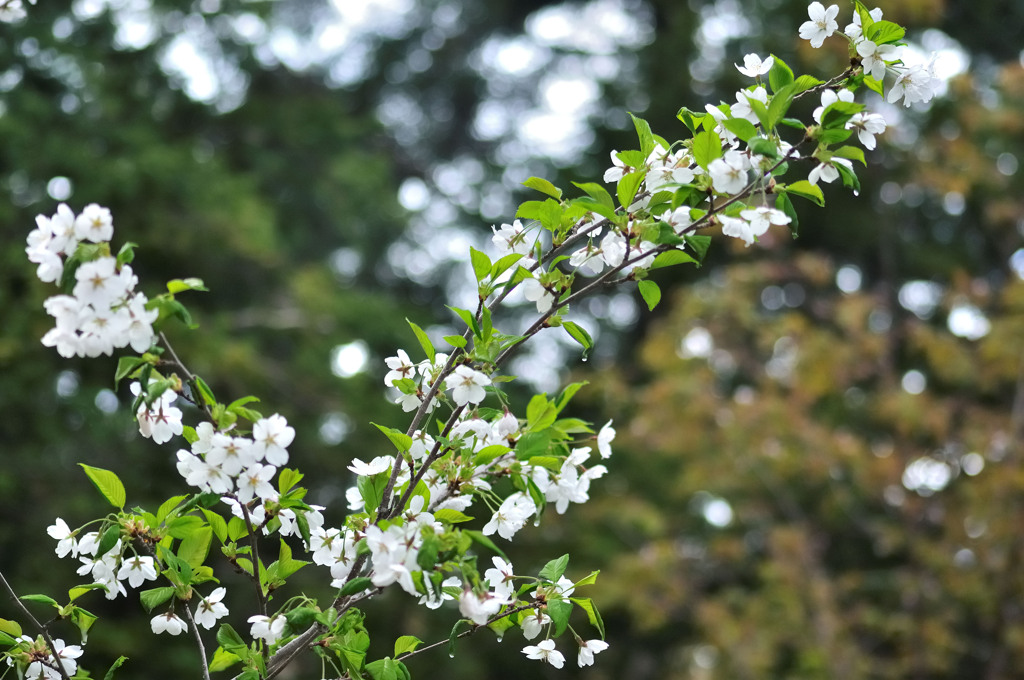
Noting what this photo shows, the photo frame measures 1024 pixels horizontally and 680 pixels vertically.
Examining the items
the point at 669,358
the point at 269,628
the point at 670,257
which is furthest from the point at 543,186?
the point at 669,358

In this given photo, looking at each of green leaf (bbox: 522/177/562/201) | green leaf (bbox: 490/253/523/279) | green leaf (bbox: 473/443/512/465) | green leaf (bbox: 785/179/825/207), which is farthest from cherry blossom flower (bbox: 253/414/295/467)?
green leaf (bbox: 785/179/825/207)

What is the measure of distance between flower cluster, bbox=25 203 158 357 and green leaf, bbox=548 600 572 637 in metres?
0.57

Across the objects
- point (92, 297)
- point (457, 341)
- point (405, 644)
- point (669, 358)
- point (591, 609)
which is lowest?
point (669, 358)

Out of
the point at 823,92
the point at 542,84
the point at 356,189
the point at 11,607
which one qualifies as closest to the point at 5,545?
the point at 11,607

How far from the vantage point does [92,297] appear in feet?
3.19

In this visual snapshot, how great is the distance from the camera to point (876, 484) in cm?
458

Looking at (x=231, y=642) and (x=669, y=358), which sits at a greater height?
(x=231, y=642)

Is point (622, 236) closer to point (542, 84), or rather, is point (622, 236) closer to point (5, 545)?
point (5, 545)

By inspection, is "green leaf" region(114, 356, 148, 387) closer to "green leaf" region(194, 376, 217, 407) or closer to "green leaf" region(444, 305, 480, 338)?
"green leaf" region(194, 376, 217, 407)

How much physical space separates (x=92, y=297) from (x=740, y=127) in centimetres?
79

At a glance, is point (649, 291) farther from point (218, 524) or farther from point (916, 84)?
point (218, 524)

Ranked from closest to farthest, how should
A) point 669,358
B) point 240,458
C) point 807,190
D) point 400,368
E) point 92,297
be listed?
point 92,297, point 240,458, point 807,190, point 400,368, point 669,358

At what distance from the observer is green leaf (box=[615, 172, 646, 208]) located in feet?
3.88

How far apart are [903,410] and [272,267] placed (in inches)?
133
